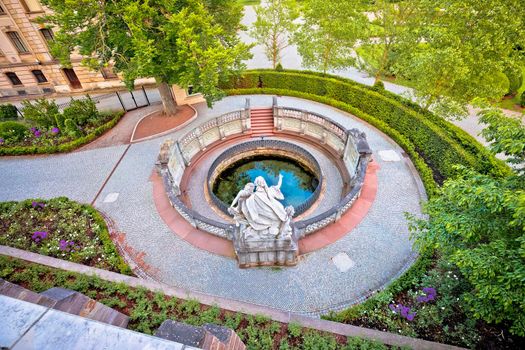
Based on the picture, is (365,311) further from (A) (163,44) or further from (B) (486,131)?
(A) (163,44)

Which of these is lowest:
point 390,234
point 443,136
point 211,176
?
point 390,234

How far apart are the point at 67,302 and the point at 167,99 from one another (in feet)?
58.6

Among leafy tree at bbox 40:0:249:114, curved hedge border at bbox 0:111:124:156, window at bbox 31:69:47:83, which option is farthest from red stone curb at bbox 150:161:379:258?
window at bbox 31:69:47:83

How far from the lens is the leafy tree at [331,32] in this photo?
20047mm

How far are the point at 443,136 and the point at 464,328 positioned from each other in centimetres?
1153

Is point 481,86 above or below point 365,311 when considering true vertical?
above

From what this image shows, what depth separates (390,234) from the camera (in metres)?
13.4

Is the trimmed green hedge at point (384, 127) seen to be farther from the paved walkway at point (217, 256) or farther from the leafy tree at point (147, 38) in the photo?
the leafy tree at point (147, 38)

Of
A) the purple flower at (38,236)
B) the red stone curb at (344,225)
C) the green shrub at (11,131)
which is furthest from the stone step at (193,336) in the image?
the green shrub at (11,131)

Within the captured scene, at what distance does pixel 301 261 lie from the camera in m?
12.5

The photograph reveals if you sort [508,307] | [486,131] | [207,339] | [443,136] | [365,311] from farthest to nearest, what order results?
[443,136] → [365,311] → [486,131] → [508,307] → [207,339]

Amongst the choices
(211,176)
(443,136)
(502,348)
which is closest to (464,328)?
(502,348)

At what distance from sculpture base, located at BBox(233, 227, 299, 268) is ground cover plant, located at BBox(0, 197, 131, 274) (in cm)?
531

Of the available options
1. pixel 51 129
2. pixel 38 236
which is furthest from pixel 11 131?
pixel 38 236
